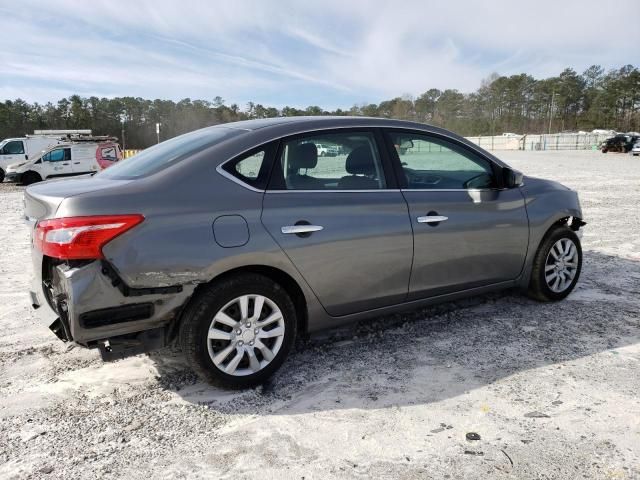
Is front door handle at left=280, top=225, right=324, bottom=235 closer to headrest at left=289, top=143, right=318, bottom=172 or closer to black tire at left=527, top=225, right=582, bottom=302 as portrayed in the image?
headrest at left=289, top=143, right=318, bottom=172

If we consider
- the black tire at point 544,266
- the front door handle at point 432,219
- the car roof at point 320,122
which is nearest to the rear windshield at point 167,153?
the car roof at point 320,122

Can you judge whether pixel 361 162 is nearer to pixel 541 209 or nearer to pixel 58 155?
pixel 541 209

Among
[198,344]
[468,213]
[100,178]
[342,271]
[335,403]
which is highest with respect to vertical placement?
[100,178]

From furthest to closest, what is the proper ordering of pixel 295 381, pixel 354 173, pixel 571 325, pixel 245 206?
1. pixel 571 325
2. pixel 354 173
3. pixel 295 381
4. pixel 245 206

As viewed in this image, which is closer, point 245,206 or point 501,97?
point 245,206

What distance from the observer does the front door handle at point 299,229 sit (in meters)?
3.09

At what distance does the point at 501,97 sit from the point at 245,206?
383 feet

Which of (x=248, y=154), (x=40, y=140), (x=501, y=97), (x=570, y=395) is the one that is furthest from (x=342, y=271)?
(x=501, y=97)

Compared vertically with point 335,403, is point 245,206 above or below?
above

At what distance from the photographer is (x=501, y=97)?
4277 inches

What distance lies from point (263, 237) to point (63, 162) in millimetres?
20141

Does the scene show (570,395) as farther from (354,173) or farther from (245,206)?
(245,206)

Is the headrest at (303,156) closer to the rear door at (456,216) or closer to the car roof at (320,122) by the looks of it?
the car roof at (320,122)

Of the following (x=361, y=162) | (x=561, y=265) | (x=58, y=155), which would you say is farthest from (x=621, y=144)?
(x=361, y=162)
